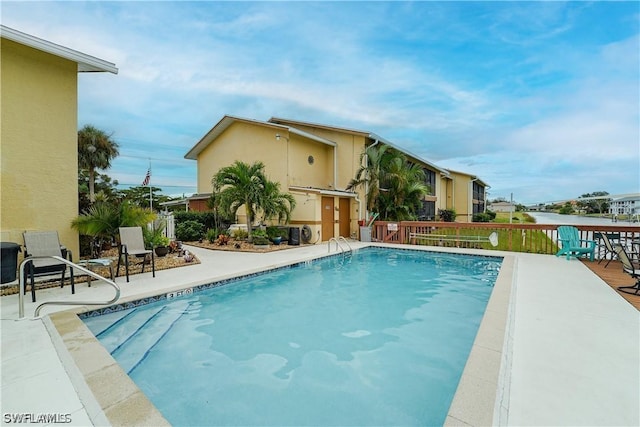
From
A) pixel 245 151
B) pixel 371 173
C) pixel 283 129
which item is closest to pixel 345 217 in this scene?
pixel 371 173

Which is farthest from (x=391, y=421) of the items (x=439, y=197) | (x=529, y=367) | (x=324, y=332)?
(x=439, y=197)

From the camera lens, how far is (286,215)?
13773 millimetres

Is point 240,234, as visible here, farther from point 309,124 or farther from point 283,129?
point 309,124

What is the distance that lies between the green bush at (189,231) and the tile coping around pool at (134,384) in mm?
11291

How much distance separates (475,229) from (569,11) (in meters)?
7.71

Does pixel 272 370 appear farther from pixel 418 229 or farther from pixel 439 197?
Answer: pixel 439 197

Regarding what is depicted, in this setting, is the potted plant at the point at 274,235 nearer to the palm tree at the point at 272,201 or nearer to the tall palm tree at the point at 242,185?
the palm tree at the point at 272,201

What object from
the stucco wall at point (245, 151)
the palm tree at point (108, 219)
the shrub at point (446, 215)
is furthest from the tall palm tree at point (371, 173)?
the shrub at point (446, 215)

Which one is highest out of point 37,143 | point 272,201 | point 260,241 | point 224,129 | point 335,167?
point 224,129

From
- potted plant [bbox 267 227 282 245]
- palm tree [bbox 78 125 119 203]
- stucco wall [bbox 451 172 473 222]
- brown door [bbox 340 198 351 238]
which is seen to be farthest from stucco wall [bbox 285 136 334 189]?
stucco wall [bbox 451 172 473 222]

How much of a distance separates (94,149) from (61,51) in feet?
56.6

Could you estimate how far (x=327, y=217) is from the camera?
48.4 ft

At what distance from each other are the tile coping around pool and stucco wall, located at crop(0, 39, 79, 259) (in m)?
3.68

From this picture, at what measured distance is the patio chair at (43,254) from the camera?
5.14 m
